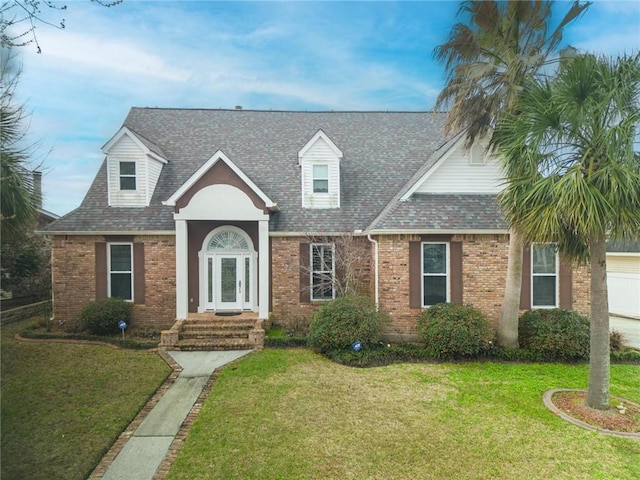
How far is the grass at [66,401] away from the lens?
538cm

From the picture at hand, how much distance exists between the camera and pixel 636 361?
32.0 ft

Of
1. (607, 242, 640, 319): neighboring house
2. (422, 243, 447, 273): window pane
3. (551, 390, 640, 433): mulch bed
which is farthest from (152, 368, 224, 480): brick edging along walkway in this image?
(607, 242, 640, 319): neighboring house

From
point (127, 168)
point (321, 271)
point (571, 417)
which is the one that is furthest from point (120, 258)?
point (571, 417)

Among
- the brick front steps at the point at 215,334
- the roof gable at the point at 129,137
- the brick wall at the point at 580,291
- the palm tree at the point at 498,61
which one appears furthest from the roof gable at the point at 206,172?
the brick wall at the point at 580,291

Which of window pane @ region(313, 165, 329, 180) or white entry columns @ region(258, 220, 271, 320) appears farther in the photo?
window pane @ region(313, 165, 329, 180)

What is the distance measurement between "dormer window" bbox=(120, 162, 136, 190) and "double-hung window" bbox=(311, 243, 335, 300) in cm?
760

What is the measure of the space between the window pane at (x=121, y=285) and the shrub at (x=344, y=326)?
739 cm

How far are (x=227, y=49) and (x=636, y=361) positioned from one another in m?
13.3

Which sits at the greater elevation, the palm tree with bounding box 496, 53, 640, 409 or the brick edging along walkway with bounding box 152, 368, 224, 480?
the palm tree with bounding box 496, 53, 640, 409

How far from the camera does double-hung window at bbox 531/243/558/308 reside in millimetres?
11648

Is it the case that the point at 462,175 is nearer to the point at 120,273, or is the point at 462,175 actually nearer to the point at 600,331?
the point at 600,331

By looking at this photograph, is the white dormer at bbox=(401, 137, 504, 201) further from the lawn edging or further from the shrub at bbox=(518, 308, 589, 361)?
the lawn edging

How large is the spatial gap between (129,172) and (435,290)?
488 inches

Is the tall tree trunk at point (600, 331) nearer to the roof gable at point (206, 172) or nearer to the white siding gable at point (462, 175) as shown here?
the white siding gable at point (462, 175)
